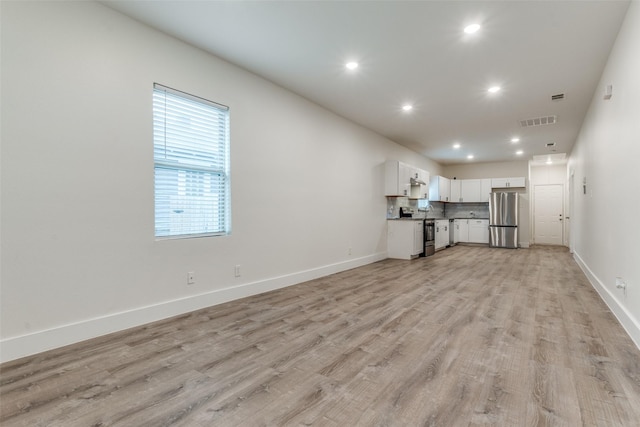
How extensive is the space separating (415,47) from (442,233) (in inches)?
256

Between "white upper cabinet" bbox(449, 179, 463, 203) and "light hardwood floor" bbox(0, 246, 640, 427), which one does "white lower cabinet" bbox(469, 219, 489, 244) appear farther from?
"light hardwood floor" bbox(0, 246, 640, 427)

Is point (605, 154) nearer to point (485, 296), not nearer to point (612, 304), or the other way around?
point (612, 304)

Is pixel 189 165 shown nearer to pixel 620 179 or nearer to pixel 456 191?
pixel 620 179

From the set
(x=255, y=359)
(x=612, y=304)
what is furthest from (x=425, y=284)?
(x=255, y=359)

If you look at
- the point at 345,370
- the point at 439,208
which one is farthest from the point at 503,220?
the point at 345,370

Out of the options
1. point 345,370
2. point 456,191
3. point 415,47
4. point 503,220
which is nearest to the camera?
point 345,370

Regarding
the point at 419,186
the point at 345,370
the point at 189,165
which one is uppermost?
the point at 419,186

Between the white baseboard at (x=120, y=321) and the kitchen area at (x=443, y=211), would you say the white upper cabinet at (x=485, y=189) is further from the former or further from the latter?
the white baseboard at (x=120, y=321)

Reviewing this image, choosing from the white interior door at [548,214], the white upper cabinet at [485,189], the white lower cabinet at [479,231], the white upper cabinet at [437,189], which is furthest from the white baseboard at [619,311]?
the white interior door at [548,214]

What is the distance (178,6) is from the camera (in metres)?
2.63

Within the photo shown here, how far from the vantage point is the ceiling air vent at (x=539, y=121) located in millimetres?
5523

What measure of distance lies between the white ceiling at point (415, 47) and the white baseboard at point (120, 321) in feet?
8.88

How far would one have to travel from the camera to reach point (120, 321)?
269cm

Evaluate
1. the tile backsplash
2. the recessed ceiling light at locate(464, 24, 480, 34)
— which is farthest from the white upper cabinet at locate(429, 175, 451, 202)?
the recessed ceiling light at locate(464, 24, 480, 34)
